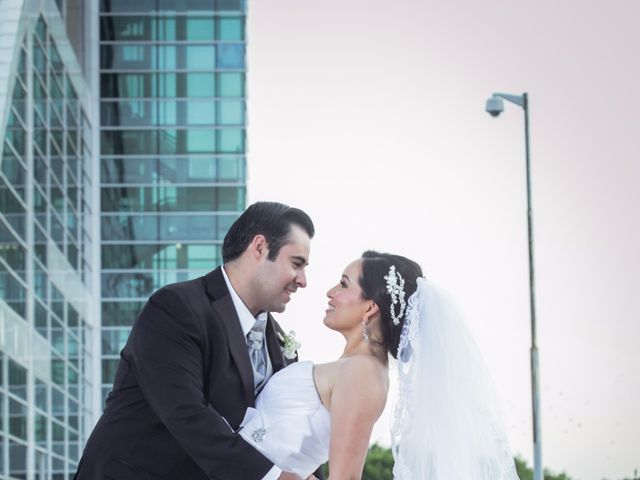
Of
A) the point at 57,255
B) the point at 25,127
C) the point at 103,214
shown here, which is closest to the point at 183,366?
the point at 25,127

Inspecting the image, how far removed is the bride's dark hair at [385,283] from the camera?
358 inches

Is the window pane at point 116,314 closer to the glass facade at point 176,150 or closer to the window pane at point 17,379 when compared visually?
the glass facade at point 176,150

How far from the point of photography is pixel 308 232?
8.91 meters

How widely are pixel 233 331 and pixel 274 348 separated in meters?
0.66

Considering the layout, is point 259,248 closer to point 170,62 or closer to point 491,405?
point 491,405

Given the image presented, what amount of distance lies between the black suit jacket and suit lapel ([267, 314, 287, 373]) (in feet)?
1.72

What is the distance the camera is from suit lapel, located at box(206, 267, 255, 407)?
341 inches

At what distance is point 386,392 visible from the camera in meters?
8.90

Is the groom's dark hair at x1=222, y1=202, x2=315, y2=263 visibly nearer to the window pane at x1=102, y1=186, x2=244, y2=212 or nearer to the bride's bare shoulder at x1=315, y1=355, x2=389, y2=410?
the bride's bare shoulder at x1=315, y1=355, x2=389, y2=410

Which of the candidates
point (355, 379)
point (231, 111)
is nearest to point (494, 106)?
point (355, 379)

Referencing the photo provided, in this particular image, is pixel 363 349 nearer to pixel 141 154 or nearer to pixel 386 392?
pixel 386 392

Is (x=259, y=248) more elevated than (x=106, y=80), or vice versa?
(x=106, y=80)

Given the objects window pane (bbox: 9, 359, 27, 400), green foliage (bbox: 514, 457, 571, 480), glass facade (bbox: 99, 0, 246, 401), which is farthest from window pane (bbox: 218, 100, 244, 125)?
window pane (bbox: 9, 359, 27, 400)

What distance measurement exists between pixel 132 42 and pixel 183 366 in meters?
55.8
